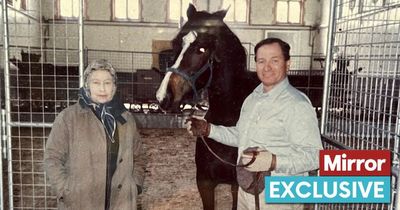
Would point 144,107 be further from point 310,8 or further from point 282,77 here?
point 282,77

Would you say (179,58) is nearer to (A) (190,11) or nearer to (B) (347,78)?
(A) (190,11)

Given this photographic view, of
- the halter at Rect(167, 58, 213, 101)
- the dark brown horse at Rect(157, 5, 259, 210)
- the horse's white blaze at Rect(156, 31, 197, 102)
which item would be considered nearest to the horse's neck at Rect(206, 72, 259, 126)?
the dark brown horse at Rect(157, 5, 259, 210)

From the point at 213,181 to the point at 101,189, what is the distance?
3.38 feet

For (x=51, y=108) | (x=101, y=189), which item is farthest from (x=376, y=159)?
(x=51, y=108)

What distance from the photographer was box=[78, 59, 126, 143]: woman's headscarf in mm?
1377

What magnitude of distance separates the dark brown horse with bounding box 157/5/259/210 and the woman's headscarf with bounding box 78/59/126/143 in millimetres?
541


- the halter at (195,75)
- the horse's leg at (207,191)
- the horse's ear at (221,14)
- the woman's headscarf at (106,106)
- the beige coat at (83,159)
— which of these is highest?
the horse's ear at (221,14)

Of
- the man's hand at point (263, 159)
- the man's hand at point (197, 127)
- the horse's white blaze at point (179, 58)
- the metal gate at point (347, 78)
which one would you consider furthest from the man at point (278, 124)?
the horse's white blaze at point (179, 58)

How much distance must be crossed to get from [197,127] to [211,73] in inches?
18.2

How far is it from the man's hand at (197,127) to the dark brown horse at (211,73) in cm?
32

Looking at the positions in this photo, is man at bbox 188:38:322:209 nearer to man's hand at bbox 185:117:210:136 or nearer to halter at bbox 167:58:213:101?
man's hand at bbox 185:117:210:136

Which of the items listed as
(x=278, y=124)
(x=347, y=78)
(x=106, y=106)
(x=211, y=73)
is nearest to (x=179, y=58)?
(x=211, y=73)

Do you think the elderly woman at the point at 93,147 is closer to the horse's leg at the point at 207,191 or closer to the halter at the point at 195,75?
the halter at the point at 195,75

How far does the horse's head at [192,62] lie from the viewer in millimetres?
1944
